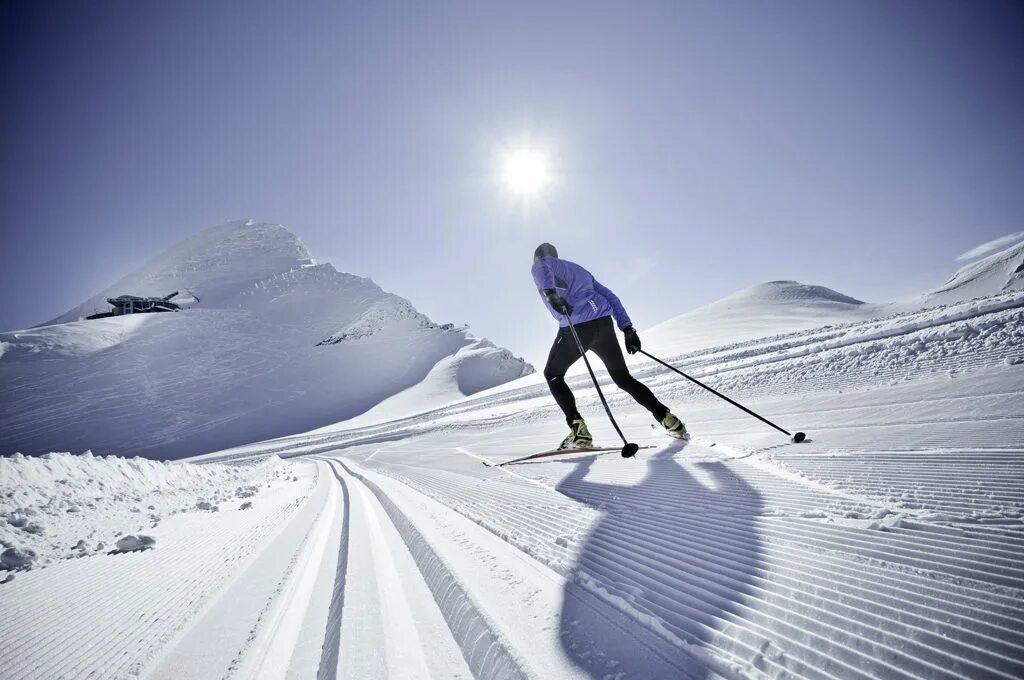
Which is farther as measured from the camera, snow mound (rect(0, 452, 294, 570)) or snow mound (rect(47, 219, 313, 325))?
snow mound (rect(47, 219, 313, 325))

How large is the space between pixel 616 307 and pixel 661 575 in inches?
132

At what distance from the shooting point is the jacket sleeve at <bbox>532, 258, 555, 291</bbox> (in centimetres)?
395

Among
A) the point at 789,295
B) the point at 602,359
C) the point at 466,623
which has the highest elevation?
the point at 789,295

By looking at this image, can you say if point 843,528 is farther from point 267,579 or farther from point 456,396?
point 456,396

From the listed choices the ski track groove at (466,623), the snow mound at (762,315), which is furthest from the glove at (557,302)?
the snow mound at (762,315)

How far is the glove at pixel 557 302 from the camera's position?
3857 mm

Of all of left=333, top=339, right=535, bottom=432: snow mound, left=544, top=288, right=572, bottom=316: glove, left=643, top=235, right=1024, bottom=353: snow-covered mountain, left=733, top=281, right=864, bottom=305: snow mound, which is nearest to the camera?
left=544, top=288, right=572, bottom=316: glove

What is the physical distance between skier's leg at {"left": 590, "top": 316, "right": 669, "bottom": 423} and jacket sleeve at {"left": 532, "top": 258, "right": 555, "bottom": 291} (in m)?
0.63

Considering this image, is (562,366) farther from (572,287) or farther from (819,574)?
(819,574)

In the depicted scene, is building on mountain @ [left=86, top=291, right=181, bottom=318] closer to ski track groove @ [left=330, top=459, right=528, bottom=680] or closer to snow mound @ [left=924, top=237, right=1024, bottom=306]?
ski track groove @ [left=330, top=459, right=528, bottom=680]

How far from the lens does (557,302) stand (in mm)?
3859

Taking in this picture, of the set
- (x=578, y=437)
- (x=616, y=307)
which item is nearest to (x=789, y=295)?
(x=616, y=307)

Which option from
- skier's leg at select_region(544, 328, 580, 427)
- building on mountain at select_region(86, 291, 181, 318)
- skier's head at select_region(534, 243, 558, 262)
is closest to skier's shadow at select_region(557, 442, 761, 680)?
skier's leg at select_region(544, 328, 580, 427)

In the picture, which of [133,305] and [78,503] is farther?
[133,305]
